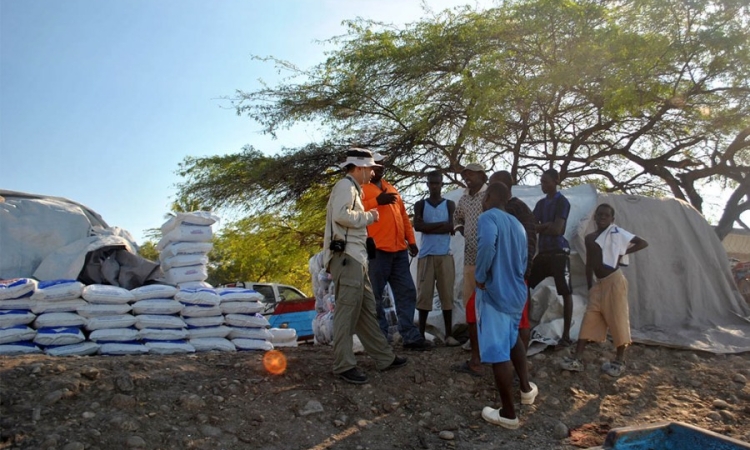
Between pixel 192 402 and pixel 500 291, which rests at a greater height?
pixel 500 291

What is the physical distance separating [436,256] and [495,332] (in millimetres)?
2064

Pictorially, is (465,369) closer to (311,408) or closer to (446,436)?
(446,436)

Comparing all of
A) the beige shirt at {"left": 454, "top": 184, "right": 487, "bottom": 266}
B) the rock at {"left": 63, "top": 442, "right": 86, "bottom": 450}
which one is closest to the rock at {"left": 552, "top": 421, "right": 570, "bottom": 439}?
the beige shirt at {"left": 454, "top": 184, "right": 487, "bottom": 266}

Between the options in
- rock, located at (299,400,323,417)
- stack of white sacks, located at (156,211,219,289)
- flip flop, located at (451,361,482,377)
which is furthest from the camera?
stack of white sacks, located at (156,211,219,289)

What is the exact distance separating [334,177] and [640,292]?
7050 mm

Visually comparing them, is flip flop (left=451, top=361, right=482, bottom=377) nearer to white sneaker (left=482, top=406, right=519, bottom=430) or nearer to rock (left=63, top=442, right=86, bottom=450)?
white sneaker (left=482, top=406, right=519, bottom=430)

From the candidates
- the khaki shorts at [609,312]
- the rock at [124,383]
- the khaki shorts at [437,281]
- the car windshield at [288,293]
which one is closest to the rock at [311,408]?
the rock at [124,383]

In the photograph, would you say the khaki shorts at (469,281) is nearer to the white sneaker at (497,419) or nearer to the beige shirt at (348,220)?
the beige shirt at (348,220)

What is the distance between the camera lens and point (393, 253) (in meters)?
6.01

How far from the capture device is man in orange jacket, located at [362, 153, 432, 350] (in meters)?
5.96

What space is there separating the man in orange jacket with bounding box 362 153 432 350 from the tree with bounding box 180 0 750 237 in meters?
4.45

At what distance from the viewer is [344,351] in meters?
5.03

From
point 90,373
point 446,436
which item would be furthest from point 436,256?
point 90,373

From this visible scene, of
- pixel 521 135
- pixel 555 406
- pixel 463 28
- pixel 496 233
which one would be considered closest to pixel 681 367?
pixel 555 406
